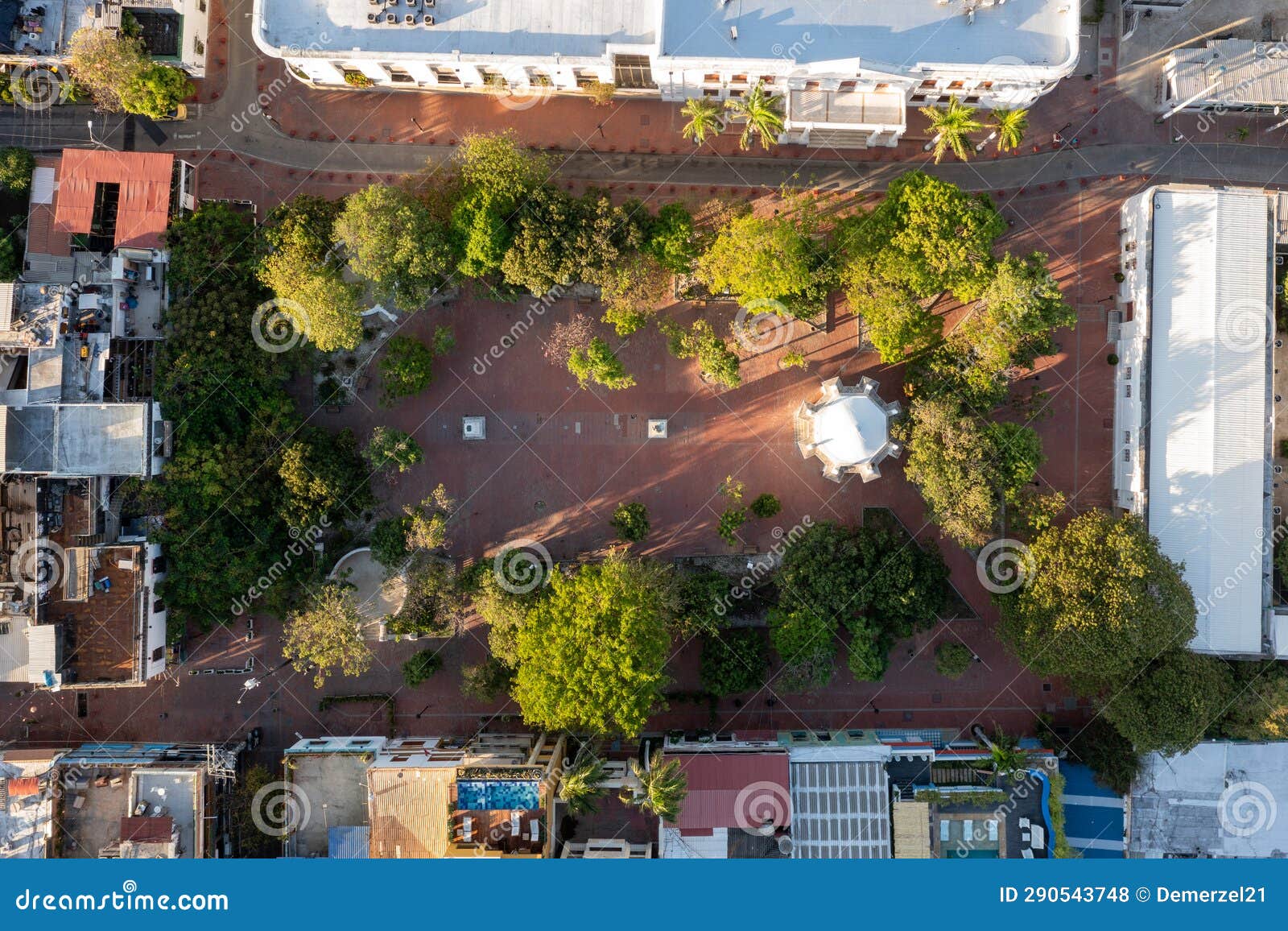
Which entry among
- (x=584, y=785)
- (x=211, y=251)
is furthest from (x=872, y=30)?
(x=584, y=785)

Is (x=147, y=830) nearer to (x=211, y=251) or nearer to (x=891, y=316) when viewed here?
(x=211, y=251)

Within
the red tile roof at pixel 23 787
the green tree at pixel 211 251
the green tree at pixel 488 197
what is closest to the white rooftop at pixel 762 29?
the green tree at pixel 488 197

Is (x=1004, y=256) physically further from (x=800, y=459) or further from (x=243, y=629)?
(x=243, y=629)

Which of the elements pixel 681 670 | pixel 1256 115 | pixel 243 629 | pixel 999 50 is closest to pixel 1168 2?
pixel 1256 115

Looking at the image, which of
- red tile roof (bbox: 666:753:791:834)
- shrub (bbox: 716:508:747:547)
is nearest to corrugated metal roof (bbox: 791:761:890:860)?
red tile roof (bbox: 666:753:791:834)

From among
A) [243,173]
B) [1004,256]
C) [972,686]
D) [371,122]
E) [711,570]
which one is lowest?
[972,686]
